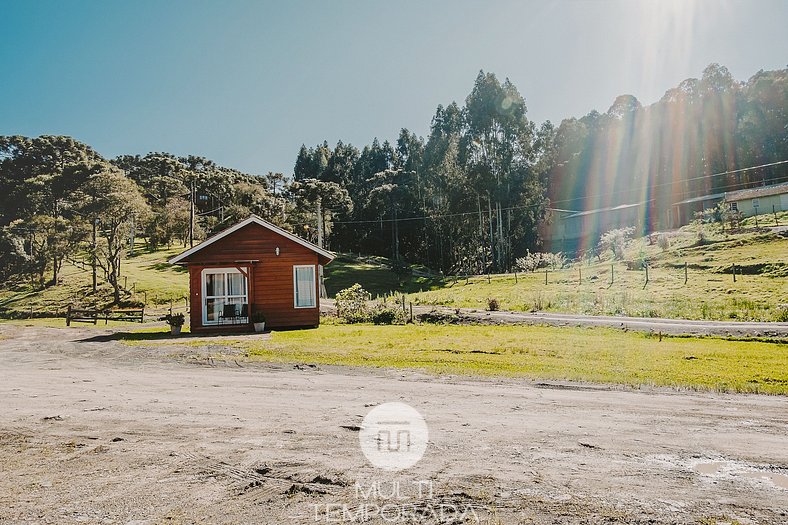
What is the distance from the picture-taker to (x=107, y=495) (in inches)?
190

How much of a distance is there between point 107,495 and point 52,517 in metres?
0.49

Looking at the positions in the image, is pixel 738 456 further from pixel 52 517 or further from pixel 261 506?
pixel 52 517

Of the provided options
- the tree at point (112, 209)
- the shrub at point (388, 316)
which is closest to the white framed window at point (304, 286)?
the shrub at point (388, 316)

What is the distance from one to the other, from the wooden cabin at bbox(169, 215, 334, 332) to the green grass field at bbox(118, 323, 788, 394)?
284 cm

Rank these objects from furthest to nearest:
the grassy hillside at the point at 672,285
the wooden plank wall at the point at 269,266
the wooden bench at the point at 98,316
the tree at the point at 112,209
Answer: the tree at the point at 112,209, the wooden bench at the point at 98,316, the wooden plank wall at the point at 269,266, the grassy hillside at the point at 672,285

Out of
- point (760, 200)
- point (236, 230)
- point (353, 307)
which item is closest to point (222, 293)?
point (236, 230)

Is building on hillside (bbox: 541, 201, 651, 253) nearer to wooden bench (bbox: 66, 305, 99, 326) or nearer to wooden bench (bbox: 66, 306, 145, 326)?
wooden bench (bbox: 66, 306, 145, 326)

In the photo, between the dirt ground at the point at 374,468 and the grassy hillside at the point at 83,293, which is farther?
the grassy hillside at the point at 83,293

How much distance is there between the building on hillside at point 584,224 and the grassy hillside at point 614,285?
12.4 meters

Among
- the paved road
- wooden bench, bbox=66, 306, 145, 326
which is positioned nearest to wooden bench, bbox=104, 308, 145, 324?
wooden bench, bbox=66, 306, 145, 326

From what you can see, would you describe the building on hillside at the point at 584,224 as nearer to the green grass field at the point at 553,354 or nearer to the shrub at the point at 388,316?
the shrub at the point at 388,316

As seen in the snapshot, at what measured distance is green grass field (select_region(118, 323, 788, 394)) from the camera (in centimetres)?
1059

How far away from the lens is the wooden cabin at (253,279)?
881 inches

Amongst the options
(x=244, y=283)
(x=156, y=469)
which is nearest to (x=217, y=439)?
(x=156, y=469)
